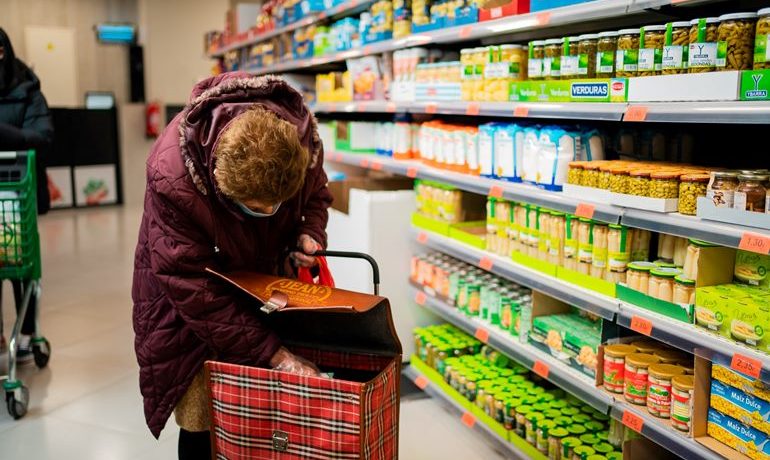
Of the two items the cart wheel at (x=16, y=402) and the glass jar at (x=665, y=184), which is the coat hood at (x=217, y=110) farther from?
the cart wheel at (x=16, y=402)

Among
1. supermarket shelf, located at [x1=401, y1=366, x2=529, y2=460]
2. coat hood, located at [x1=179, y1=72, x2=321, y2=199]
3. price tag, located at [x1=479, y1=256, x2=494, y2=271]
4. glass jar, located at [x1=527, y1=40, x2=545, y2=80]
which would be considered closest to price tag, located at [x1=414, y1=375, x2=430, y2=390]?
supermarket shelf, located at [x1=401, y1=366, x2=529, y2=460]

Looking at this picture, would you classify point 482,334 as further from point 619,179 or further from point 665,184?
point 665,184

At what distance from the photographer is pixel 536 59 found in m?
2.93

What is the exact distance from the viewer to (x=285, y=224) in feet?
7.40

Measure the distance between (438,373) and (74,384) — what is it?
1.98 metres

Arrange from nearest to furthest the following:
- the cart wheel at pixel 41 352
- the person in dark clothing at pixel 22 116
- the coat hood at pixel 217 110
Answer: the coat hood at pixel 217 110
the person in dark clothing at pixel 22 116
the cart wheel at pixel 41 352

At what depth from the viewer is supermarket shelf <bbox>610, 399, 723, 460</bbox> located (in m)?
2.23

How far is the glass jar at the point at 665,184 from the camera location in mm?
2301

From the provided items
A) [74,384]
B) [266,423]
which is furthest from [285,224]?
[74,384]

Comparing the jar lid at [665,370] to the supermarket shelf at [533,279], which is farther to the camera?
the supermarket shelf at [533,279]

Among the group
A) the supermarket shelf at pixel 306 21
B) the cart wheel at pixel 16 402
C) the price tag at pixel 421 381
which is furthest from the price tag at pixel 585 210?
the cart wheel at pixel 16 402

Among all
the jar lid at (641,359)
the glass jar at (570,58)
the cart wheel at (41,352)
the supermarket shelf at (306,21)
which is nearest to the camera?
the jar lid at (641,359)

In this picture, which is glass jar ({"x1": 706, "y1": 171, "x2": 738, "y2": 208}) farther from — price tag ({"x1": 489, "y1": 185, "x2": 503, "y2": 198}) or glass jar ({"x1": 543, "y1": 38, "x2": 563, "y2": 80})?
price tag ({"x1": 489, "y1": 185, "x2": 503, "y2": 198})

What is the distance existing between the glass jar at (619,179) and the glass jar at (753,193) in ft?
1.39
